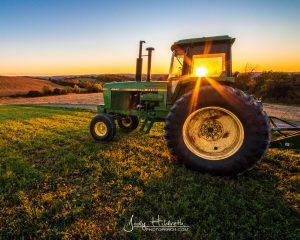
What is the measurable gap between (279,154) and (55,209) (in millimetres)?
4290

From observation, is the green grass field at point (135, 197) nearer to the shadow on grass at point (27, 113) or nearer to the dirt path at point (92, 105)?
the shadow on grass at point (27, 113)

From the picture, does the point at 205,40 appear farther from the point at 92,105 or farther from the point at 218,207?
the point at 92,105

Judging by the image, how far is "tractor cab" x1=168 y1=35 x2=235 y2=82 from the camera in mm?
4297

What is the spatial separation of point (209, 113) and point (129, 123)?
12.1ft

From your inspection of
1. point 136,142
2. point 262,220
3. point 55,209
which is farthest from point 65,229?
point 136,142

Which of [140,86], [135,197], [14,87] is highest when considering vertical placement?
[140,86]

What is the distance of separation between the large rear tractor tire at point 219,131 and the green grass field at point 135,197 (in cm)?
25

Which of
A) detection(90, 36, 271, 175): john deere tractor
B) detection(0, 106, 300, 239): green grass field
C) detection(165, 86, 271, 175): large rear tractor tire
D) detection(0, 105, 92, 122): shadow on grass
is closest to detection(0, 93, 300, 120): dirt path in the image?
detection(0, 105, 92, 122): shadow on grass

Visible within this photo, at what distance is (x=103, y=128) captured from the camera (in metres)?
5.62

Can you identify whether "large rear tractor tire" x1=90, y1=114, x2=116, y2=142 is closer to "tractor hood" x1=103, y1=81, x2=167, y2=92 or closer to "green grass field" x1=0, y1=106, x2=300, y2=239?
"tractor hood" x1=103, y1=81, x2=167, y2=92

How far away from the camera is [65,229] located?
2031mm

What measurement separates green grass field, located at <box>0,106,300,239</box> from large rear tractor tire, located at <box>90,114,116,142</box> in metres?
1.09

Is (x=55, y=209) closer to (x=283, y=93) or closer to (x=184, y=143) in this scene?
(x=184, y=143)

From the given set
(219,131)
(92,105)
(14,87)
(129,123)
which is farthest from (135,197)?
(14,87)
